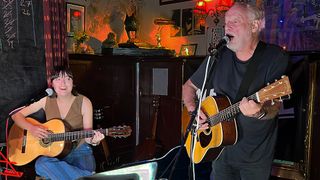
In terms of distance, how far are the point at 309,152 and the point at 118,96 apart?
251 centimetres

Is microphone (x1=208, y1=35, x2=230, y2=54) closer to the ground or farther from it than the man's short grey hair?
closer to the ground

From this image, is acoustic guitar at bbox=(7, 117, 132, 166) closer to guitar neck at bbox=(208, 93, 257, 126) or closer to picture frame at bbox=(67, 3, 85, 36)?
guitar neck at bbox=(208, 93, 257, 126)

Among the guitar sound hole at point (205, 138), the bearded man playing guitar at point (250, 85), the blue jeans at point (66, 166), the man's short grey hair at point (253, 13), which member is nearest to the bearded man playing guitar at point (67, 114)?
the blue jeans at point (66, 166)

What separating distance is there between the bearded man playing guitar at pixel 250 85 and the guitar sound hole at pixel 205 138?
12 centimetres

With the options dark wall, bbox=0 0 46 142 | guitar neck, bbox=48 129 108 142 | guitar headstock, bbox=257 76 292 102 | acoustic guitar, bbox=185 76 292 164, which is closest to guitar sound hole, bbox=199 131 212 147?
acoustic guitar, bbox=185 76 292 164

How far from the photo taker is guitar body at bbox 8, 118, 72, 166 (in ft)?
9.58

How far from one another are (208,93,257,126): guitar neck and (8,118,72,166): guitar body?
1.45 meters

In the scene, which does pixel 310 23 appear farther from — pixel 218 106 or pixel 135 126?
pixel 135 126

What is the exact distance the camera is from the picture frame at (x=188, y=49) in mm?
4376

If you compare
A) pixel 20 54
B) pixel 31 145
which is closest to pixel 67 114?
pixel 31 145

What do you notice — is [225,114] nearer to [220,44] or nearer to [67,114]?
[220,44]

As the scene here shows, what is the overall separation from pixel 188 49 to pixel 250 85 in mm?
2635

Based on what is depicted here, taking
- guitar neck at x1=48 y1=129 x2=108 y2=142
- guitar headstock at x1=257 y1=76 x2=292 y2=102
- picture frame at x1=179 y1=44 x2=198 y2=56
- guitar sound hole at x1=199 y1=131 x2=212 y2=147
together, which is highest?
picture frame at x1=179 y1=44 x2=198 y2=56

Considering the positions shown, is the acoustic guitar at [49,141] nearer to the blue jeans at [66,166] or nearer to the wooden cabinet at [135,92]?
the blue jeans at [66,166]
